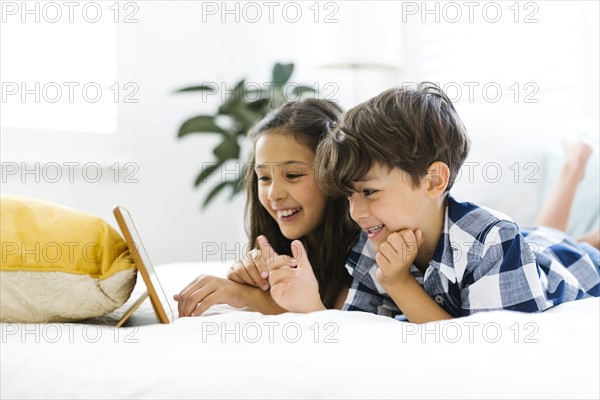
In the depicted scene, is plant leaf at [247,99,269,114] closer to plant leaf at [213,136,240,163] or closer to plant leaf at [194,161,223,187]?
plant leaf at [213,136,240,163]

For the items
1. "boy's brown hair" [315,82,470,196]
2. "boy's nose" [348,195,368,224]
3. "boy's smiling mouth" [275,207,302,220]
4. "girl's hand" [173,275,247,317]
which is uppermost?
"boy's brown hair" [315,82,470,196]

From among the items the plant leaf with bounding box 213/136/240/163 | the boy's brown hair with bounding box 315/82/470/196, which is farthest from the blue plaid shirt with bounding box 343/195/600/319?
the plant leaf with bounding box 213/136/240/163

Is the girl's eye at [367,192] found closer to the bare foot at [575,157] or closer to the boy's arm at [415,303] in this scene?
the boy's arm at [415,303]

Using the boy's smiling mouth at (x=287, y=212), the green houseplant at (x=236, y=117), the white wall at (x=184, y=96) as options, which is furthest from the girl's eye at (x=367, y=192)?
the green houseplant at (x=236, y=117)

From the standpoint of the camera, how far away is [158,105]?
2.89 m

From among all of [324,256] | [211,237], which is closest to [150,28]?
[211,237]

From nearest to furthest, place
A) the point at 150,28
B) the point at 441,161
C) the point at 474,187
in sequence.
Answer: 1. the point at 441,161
2. the point at 474,187
3. the point at 150,28

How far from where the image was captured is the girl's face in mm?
1344

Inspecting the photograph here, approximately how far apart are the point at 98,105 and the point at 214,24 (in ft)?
2.36

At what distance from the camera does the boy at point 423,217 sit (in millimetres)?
1040

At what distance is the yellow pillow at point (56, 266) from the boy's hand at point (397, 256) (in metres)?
0.38

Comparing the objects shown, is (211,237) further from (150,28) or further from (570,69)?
(570,69)

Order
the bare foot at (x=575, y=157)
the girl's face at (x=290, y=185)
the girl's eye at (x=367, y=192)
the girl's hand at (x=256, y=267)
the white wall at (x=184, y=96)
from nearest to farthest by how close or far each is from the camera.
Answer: the girl's eye at (x=367, y=192) → the girl's hand at (x=256, y=267) → the girl's face at (x=290, y=185) → the bare foot at (x=575, y=157) → the white wall at (x=184, y=96)

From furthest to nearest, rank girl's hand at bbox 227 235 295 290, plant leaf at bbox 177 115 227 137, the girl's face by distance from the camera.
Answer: plant leaf at bbox 177 115 227 137, the girl's face, girl's hand at bbox 227 235 295 290
